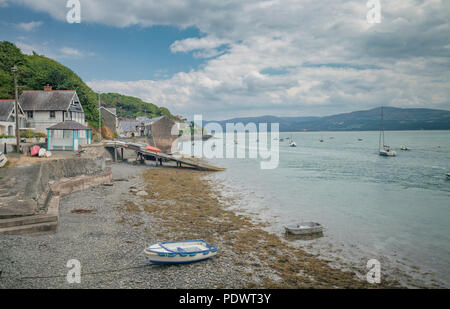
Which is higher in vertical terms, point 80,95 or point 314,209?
point 80,95

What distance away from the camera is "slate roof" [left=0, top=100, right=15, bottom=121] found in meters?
36.6

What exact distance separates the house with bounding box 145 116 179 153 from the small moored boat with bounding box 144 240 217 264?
5468 cm

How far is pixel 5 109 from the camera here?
37312 mm

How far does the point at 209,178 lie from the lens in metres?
38.6

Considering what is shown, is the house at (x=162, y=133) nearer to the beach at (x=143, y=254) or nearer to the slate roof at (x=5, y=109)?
the slate roof at (x=5, y=109)

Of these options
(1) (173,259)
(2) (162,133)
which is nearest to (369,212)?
(1) (173,259)

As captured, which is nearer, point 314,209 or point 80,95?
point 314,209

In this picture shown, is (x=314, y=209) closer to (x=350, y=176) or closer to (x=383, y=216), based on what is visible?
(x=383, y=216)

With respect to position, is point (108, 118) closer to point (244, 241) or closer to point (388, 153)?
point (244, 241)
